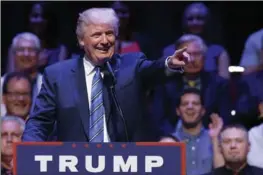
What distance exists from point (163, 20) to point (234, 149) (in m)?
0.81

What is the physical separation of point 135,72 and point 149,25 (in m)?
1.74

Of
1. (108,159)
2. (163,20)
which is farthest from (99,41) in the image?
(163,20)

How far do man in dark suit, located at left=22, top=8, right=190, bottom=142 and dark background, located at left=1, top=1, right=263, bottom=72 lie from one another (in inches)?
63.1

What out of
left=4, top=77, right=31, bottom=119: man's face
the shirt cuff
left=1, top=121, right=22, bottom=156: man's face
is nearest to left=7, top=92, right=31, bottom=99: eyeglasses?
left=4, top=77, right=31, bottom=119: man's face

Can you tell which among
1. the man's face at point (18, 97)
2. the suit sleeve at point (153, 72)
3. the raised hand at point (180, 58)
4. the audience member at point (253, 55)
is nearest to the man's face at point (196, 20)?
the audience member at point (253, 55)

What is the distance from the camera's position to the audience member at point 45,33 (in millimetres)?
3959

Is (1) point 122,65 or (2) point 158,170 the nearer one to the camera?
(2) point 158,170

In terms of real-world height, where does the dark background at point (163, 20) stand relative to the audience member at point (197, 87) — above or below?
above

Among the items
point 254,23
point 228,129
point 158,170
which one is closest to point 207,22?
point 254,23

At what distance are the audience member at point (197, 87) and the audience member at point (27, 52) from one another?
641 mm

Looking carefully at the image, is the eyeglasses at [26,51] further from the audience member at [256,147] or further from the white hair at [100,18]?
the white hair at [100,18]

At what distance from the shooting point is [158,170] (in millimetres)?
2053

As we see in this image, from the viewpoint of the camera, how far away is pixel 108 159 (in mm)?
2068

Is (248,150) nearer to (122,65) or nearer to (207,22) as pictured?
(207,22)
